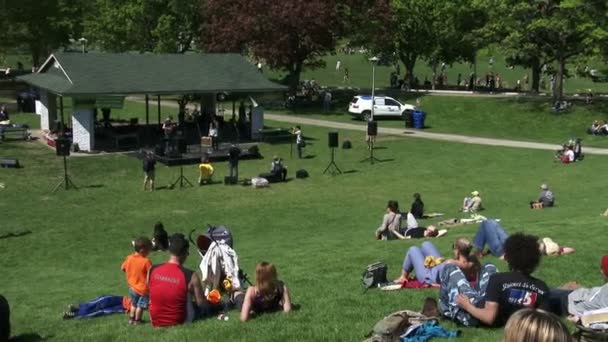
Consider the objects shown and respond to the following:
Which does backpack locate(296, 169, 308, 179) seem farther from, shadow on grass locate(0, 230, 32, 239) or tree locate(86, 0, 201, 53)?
tree locate(86, 0, 201, 53)

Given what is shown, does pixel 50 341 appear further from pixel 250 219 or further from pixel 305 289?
pixel 250 219

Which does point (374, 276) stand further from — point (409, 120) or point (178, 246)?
point (409, 120)

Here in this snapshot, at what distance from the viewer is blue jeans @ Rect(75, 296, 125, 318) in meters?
11.2

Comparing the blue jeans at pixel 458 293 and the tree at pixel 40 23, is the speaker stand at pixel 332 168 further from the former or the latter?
the tree at pixel 40 23

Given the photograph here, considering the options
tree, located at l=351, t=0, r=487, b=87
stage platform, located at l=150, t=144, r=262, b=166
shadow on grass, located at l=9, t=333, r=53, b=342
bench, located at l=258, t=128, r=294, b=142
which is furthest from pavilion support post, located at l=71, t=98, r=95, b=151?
tree, located at l=351, t=0, r=487, b=87

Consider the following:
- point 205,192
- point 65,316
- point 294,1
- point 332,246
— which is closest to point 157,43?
point 294,1

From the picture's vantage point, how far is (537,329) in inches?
140

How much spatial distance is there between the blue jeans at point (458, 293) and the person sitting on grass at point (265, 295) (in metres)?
2.14

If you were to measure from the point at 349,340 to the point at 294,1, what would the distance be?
1746 inches

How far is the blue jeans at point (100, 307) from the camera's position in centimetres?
1118

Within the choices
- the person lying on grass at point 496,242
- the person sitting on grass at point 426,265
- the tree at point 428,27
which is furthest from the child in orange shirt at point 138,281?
the tree at point 428,27

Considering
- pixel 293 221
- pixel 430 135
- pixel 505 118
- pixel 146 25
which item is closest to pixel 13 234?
pixel 293 221

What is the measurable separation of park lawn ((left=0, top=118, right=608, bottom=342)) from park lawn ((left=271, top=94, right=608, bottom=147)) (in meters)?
6.64

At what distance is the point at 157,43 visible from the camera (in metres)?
62.9
